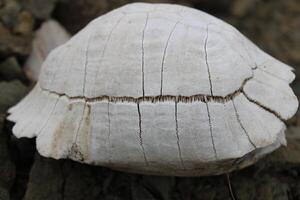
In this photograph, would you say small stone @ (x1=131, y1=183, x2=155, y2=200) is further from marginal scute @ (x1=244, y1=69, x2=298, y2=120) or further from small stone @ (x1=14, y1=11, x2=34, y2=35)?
small stone @ (x1=14, y1=11, x2=34, y2=35)

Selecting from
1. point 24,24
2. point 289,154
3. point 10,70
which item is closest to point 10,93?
point 10,70

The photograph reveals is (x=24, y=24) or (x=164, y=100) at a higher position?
(x=164, y=100)

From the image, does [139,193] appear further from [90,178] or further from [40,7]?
[40,7]

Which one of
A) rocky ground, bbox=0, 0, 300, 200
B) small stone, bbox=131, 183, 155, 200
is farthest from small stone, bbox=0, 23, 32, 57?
small stone, bbox=131, 183, 155, 200

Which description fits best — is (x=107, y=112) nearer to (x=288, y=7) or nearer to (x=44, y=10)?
(x=44, y=10)

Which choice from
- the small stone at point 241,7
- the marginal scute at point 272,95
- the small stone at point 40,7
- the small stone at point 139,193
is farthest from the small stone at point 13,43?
the small stone at point 241,7

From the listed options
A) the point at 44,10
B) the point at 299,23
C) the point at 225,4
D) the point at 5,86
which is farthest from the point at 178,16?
the point at 299,23
